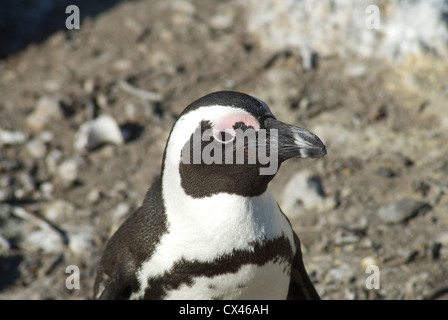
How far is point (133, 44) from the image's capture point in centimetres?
541

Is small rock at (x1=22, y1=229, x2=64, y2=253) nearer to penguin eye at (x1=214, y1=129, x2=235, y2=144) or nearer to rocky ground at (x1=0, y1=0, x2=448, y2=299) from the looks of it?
rocky ground at (x1=0, y1=0, x2=448, y2=299)

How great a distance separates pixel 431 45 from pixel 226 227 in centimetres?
264

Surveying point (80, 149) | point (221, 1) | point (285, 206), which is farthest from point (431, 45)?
point (80, 149)

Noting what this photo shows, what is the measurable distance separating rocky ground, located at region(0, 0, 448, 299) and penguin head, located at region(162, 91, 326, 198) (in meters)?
1.17

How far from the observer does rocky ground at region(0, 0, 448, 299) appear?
360cm

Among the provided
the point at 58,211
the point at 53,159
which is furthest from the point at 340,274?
the point at 53,159

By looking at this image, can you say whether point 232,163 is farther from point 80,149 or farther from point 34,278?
point 80,149

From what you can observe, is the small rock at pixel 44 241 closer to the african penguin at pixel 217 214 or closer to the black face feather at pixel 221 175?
the african penguin at pixel 217 214

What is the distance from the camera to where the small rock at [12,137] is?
453 cm

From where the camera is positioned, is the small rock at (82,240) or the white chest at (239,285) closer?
the white chest at (239,285)

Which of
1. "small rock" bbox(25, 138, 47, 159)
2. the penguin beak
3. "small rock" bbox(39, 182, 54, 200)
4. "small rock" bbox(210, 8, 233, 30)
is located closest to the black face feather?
the penguin beak

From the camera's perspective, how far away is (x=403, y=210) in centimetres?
372

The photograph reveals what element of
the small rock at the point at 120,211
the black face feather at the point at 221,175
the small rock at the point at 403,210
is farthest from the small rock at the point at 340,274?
the small rock at the point at 120,211

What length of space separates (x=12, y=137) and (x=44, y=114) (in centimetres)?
29
